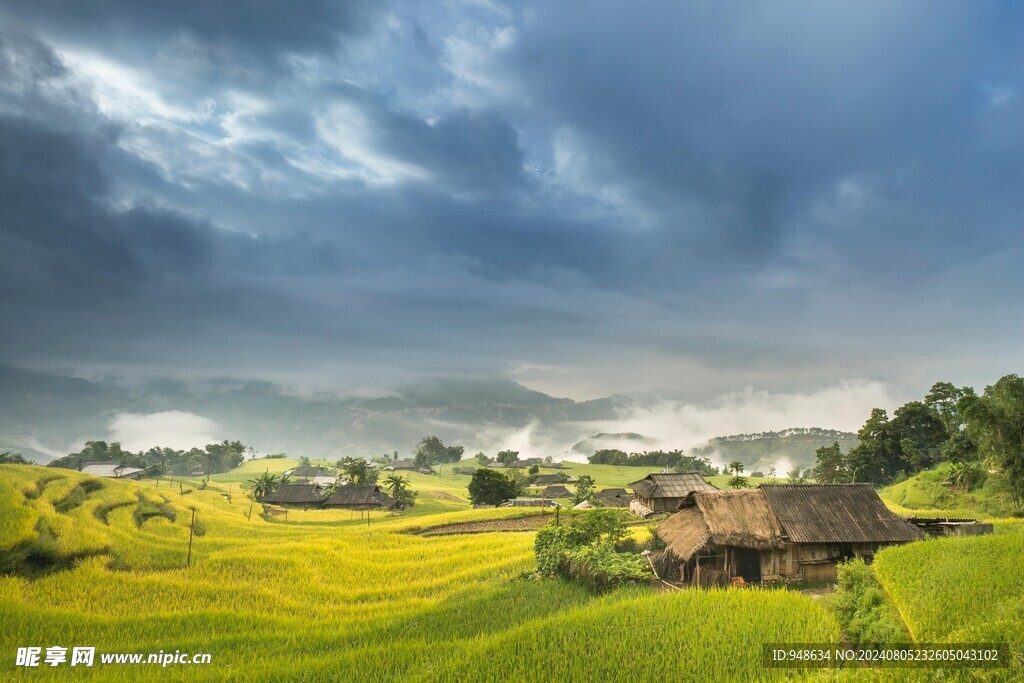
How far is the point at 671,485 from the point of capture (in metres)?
54.1

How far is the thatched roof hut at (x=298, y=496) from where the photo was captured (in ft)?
206

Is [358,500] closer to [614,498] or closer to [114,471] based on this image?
[614,498]

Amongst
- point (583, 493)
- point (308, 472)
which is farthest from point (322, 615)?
point (308, 472)

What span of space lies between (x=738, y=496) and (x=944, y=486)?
38.6 metres

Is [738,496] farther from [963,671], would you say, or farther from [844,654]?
[963,671]

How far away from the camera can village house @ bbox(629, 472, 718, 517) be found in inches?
2080

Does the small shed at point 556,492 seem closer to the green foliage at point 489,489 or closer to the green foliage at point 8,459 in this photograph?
the green foliage at point 489,489

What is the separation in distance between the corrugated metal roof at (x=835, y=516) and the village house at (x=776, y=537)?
0.04m

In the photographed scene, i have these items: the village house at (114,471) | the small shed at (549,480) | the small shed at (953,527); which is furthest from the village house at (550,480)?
the small shed at (953,527)

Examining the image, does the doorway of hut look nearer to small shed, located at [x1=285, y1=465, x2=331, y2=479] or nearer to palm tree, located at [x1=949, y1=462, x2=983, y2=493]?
palm tree, located at [x1=949, y1=462, x2=983, y2=493]

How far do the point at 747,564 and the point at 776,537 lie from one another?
2.20 meters

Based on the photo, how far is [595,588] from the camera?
61.9 feet

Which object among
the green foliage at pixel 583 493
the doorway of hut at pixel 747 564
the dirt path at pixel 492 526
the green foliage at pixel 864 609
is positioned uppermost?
the green foliage at pixel 864 609

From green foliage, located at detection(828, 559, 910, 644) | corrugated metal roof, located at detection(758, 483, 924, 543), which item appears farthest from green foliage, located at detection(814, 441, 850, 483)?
green foliage, located at detection(828, 559, 910, 644)
